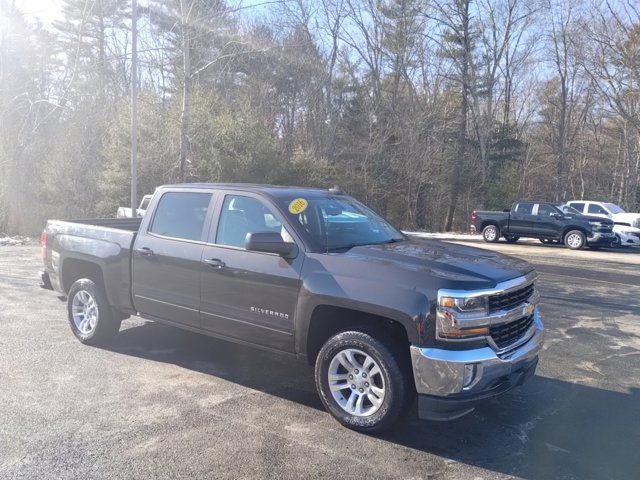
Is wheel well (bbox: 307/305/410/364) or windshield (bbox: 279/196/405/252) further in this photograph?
windshield (bbox: 279/196/405/252)

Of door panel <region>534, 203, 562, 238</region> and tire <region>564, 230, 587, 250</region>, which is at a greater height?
door panel <region>534, 203, 562, 238</region>

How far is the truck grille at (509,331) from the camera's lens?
164 inches

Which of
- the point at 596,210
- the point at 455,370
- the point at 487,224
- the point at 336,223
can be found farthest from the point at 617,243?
the point at 455,370

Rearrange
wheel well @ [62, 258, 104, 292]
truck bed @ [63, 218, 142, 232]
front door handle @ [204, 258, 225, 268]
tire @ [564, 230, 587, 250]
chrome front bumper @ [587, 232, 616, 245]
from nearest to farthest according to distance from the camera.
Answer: front door handle @ [204, 258, 225, 268]
wheel well @ [62, 258, 104, 292]
truck bed @ [63, 218, 142, 232]
chrome front bumper @ [587, 232, 616, 245]
tire @ [564, 230, 587, 250]

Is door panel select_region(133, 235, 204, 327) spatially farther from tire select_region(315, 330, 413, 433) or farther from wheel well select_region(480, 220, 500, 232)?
wheel well select_region(480, 220, 500, 232)

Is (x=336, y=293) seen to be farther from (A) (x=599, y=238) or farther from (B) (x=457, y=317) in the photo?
(A) (x=599, y=238)

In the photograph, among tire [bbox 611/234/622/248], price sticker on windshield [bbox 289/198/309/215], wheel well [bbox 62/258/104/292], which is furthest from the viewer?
tire [bbox 611/234/622/248]

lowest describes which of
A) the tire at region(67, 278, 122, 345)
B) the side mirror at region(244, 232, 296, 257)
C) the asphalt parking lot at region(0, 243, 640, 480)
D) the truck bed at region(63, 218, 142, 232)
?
the asphalt parking lot at region(0, 243, 640, 480)

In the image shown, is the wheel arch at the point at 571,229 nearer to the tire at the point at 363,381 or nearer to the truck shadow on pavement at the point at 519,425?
the truck shadow on pavement at the point at 519,425

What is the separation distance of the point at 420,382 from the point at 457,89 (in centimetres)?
3666

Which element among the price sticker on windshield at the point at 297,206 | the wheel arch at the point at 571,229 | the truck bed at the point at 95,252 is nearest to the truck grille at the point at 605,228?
the wheel arch at the point at 571,229

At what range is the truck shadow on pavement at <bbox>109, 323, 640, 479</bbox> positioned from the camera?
12.8 feet

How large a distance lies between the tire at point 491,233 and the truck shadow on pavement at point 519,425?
59.5 feet

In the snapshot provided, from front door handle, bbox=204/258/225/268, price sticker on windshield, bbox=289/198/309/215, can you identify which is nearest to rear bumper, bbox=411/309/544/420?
price sticker on windshield, bbox=289/198/309/215
